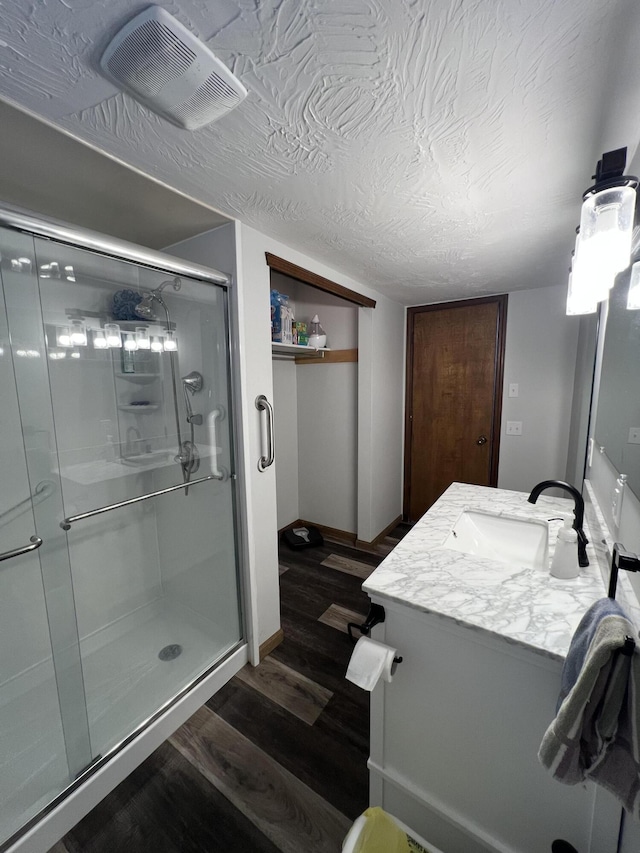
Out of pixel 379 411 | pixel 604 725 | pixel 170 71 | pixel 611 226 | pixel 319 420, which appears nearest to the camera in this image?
pixel 604 725

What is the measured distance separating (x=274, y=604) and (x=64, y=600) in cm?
98

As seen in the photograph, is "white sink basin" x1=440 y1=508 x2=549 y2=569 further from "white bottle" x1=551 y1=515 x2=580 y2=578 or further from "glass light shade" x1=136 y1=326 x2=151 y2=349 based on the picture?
"glass light shade" x1=136 y1=326 x2=151 y2=349

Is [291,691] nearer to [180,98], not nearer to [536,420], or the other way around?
[180,98]

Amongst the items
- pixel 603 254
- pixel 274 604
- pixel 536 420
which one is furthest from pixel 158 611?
pixel 536 420

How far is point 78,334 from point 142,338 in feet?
0.87

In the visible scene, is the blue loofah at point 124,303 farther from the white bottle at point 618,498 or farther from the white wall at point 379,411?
the white bottle at point 618,498

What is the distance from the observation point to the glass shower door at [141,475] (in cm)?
149

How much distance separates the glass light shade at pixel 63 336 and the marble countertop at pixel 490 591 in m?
1.59

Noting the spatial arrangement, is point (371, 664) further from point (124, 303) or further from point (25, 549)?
point (124, 303)

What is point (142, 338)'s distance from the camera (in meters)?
1.71

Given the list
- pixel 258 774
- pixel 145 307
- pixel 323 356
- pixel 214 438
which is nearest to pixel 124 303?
pixel 145 307

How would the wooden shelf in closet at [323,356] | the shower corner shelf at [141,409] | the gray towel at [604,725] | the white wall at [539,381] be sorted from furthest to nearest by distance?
the wooden shelf in closet at [323,356] < the white wall at [539,381] < the shower corner shelf at [141,409] < the gray towel at [604,725]

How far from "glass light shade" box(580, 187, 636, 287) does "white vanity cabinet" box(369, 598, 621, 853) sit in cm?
98

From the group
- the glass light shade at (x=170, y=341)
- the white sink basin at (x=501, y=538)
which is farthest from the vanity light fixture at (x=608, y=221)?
the glass light shade at (x=170, y=341)
